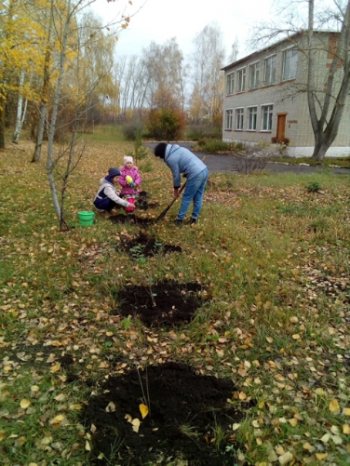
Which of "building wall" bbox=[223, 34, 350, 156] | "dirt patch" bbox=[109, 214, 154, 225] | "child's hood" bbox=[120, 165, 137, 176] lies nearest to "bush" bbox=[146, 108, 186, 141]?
"building wall" bbox=[223, 34, 350, 156]

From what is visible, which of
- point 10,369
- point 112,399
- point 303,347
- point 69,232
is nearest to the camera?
point 112,399

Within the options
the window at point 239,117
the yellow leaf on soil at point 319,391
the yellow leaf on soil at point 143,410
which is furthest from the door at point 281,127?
the yellow leaf on soil at point 143,410

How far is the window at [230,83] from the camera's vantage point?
28.3 m

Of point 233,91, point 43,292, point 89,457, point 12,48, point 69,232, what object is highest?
point 233,91

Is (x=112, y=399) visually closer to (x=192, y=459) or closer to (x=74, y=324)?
(x=192, y=459)

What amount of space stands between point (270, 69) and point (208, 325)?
74.2ft

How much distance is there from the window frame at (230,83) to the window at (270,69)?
227 inches

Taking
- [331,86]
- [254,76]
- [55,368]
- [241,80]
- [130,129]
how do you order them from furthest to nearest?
[130,129]
[241,80]
[254,76]
[331,86]
[55,368]

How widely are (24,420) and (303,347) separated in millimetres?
2257

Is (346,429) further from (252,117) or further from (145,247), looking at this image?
(252,117)

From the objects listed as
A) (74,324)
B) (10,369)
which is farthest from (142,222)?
(10,369)

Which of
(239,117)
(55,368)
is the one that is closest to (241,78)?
(239,117)

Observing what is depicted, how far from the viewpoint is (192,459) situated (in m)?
2.12

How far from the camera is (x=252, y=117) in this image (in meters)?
25.2
